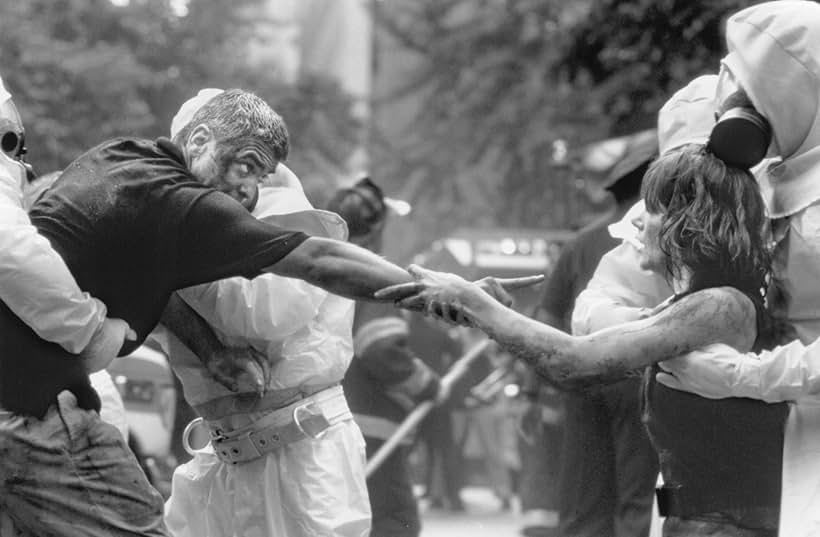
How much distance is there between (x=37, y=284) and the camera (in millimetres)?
3906

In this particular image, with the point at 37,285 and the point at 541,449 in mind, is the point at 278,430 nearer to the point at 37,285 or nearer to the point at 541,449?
the point at 37,285

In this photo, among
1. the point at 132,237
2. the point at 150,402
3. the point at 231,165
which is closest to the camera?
the point at 132,237

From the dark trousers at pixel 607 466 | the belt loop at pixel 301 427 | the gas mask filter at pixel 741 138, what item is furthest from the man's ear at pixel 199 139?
the dark trousers at pixel 607 466

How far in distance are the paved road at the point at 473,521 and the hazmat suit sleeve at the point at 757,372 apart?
6720 mm

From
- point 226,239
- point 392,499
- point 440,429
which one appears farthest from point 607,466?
point 440,429

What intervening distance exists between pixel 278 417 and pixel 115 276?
90 cm

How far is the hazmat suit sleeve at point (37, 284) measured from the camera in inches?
152

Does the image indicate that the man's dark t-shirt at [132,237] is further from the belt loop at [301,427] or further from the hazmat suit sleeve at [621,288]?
the hazmat suit sleeve at [621,288]

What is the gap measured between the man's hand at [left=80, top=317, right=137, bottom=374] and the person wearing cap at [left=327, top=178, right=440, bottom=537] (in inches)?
125

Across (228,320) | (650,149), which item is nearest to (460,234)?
(650,149)

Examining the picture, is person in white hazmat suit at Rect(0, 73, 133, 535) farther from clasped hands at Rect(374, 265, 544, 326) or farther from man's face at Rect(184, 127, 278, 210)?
clasped hands at Rect(374, 265, 544, 326)

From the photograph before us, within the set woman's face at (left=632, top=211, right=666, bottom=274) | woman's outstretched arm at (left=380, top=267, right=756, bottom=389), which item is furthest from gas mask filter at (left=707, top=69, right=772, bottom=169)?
woman's outstretched arm at (left=380, top=267, right=756, bottom=389)

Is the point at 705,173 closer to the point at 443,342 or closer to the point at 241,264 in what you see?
the point at 241,264

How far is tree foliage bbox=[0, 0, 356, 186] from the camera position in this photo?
16.2 m
